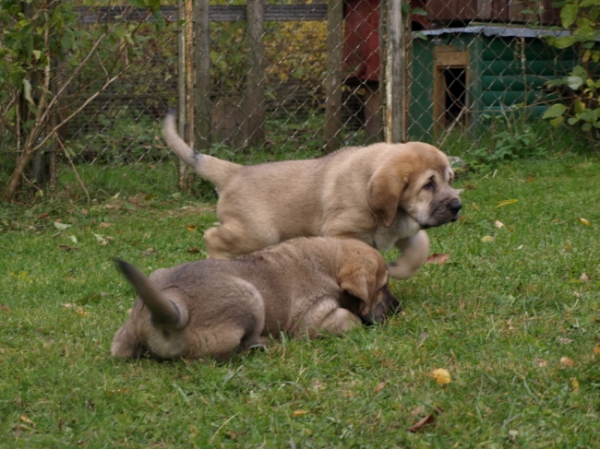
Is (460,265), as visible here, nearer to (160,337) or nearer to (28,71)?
(160,337)

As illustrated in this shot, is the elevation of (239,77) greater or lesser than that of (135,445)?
greater

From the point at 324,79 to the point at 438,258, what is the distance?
4.05 metres

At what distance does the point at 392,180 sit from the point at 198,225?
2.78 m

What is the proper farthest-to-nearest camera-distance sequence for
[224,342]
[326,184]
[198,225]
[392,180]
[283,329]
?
[198,225]
[326,184]
[392,180]
[283,329]
[224,342]

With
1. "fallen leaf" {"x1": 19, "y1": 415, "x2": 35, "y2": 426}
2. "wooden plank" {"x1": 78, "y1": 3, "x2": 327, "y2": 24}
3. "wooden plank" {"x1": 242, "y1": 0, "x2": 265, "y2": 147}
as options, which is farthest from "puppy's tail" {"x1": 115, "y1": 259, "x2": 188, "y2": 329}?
"wooden plank" {"x1": 78, "y1": 3, "x2": 327, "y2": 24}

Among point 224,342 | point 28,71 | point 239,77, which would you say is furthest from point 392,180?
point 239,77

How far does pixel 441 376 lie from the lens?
3518 mm

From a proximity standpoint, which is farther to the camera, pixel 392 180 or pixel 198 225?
pixel 198 225

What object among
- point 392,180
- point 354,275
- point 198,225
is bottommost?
point 198,225

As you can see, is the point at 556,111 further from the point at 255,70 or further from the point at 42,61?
the point at 42,61

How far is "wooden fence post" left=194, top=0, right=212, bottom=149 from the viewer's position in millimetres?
8266

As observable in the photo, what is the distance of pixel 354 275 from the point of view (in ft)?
14.0

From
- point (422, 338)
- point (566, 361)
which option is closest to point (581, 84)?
point (422, 338)

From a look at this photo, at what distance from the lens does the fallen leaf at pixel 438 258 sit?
18.2 ft
